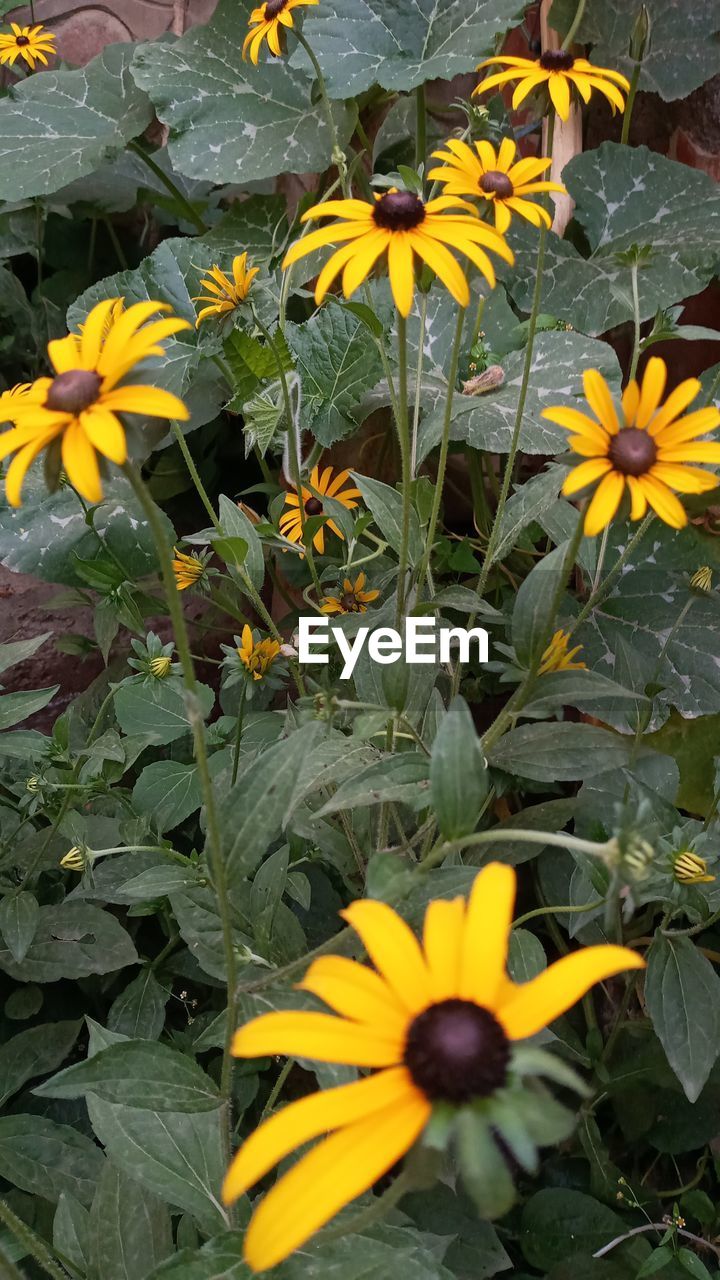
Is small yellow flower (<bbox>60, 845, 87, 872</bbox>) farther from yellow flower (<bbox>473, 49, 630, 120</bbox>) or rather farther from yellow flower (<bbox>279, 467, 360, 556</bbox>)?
yellow flower (<bbox>473, 49, 630, 120</bbox>)

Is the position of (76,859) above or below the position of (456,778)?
below

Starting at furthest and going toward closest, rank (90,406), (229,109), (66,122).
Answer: (66,122) → (229,109) → (90,406)

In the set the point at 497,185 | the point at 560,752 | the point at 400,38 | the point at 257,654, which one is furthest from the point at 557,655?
the point at 400,38

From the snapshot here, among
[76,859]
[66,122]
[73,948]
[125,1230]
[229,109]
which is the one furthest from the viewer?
[66,122]

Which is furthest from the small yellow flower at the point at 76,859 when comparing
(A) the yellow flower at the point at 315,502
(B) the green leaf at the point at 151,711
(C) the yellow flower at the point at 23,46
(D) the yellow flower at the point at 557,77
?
(C) the yellow flower at the point at 23,46

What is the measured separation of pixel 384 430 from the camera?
133 cm

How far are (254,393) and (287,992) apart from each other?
65 cm

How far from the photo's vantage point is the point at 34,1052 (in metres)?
0.88

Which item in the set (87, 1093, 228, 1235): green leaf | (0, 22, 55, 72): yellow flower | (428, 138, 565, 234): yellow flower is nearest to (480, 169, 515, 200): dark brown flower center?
(428, 138, 565, 234): yellow flower

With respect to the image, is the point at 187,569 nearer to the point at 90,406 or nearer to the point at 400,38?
Result: the point at 90,406

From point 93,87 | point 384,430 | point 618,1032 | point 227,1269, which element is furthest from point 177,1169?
point 93,87

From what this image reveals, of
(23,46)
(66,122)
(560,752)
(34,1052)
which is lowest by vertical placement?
(34,1052)

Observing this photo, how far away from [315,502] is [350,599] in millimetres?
232

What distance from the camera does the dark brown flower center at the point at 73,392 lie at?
42 cm
